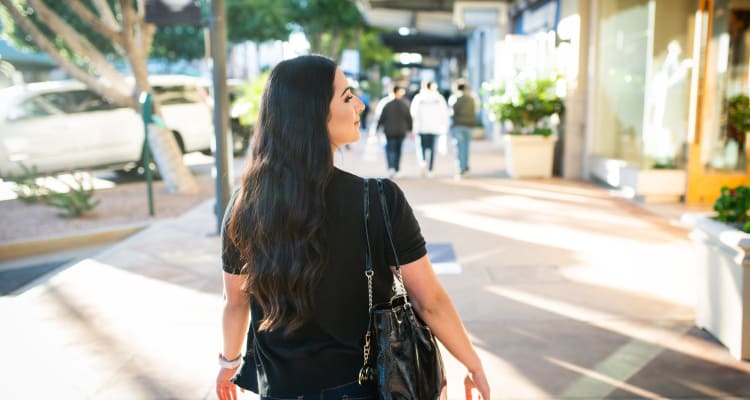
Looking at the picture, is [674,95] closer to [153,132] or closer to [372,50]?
[153,132]

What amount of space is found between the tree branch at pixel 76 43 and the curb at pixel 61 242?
11.3 feet

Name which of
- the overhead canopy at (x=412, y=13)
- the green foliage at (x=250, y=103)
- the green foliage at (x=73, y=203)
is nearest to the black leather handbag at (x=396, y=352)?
the green foliage at (x=73, y=203)

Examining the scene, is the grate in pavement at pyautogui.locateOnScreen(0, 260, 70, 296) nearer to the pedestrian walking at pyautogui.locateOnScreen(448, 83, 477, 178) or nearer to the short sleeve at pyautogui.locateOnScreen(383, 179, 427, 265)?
the short sleeve at pyautogui.locateOnScreen(383, 179, 427, 265)

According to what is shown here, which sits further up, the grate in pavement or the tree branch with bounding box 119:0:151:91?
the tree branch with bounding box 119:0:151:91

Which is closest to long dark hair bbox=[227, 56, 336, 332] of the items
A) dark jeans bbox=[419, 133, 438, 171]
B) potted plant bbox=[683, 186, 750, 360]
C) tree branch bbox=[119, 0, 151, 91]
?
potted plant bbox=[683, 186, 750, 360]

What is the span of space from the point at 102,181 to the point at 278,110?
1255cm

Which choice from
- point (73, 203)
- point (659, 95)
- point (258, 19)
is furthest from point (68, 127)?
point (258, 19)

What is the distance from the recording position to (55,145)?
38.7ft

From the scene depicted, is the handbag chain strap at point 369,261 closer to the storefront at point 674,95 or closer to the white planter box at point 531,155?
the storefront at point 674,95

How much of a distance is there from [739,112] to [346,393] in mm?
9005

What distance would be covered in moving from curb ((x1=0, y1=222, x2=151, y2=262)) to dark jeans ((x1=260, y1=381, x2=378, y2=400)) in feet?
A: 22.7

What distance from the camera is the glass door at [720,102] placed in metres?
8.94

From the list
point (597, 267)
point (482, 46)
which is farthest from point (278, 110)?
point (482, 46)

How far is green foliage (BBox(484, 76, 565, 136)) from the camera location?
12430 mm
